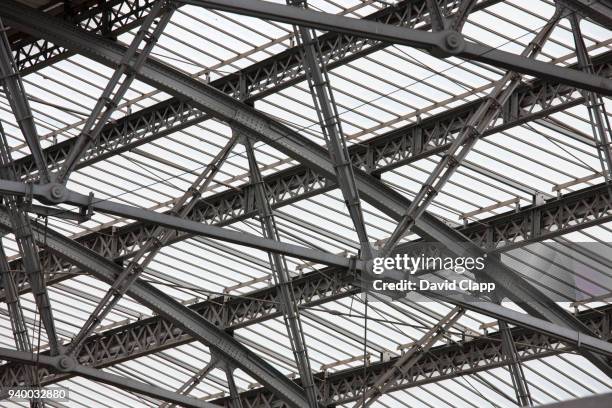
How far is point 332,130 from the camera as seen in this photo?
1105 inches

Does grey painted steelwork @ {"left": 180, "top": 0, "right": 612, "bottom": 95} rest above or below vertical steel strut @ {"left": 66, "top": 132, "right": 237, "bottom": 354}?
below

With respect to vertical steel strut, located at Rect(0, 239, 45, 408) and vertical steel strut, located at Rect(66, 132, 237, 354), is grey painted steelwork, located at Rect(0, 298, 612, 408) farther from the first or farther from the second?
vertical steel strut, located at Rect(66, 132, 237, 354)

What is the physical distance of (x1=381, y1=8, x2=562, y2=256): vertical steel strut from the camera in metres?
28.3

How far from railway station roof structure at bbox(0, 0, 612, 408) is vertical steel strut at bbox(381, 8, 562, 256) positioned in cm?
6

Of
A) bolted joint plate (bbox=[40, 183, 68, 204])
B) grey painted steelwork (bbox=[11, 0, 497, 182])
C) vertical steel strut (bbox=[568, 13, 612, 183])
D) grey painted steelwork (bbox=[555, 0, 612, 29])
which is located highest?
grey painted steelwork (bbox=[11, 0, 497, 182])

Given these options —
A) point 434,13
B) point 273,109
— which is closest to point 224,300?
point 273,109

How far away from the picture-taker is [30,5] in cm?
2978

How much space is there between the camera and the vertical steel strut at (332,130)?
27.8 metres

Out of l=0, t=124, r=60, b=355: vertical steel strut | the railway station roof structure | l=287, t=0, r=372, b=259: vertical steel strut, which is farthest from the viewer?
l=0, t=124, r=60, b=355: vertical steel strut

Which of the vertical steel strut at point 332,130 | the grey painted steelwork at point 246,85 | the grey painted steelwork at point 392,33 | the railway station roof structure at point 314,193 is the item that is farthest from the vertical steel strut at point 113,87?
the grey painted steelwork at point 392,33

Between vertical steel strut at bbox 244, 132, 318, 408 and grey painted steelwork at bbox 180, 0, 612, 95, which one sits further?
vertical steel strut at bbox 244, 132, 318, 408

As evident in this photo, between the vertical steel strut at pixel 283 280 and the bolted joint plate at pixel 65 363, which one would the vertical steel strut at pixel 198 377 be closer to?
the vertical steel strut at pixel 283 280
